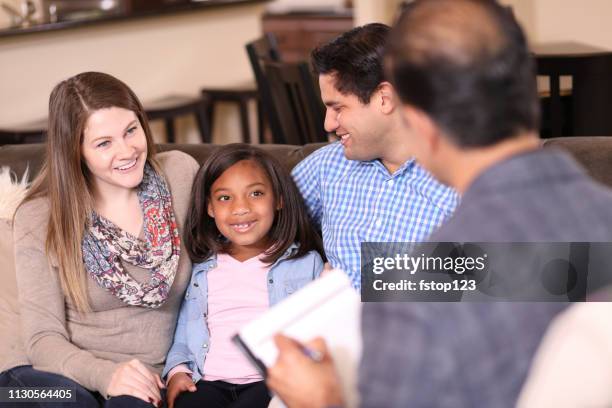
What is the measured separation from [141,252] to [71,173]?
0.76 ft

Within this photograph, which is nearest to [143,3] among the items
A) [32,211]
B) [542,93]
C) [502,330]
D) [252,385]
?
[542,93]

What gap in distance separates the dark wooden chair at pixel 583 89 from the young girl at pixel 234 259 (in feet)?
4.74

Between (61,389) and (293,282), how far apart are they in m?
0.55

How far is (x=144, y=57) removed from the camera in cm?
458

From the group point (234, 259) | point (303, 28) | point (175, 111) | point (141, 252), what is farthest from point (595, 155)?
point (303, 28)

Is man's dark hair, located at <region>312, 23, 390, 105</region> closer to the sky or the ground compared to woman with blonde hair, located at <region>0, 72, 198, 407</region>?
closer to the sky

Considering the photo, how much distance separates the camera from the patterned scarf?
1923 mm

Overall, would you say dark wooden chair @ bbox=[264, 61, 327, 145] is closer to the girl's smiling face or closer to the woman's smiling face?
the girl's smiling face

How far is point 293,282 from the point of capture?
200cm

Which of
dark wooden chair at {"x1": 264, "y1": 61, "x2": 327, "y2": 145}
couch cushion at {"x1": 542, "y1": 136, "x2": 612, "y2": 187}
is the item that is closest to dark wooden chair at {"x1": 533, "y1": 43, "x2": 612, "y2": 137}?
dark wooden chair at {"x1": 264, "y1": 61, "x2": 327, "y2": 145}

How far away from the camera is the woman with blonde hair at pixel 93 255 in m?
1.89

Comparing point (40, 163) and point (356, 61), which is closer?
point (356, 61)

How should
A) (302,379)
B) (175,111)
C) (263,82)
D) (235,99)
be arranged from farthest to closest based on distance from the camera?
(235,99) < (175,111) < (263,82) < (302,379)

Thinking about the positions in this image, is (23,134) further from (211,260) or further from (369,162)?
(369,162)
